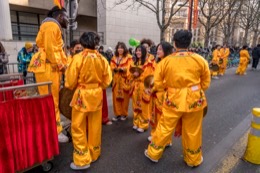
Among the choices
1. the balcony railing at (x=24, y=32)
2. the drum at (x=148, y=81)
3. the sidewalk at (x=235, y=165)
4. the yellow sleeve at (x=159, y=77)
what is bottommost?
the sidewalk at (x=235, y=165)

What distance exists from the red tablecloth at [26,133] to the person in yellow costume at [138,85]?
6.02 ft

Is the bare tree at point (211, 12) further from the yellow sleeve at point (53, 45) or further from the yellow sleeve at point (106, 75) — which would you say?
the yellow sleeve at point (106, 75)

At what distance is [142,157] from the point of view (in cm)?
323

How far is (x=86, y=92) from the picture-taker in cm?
271

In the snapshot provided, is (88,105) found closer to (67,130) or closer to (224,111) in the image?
(67,130)

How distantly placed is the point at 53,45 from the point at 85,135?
1.48m

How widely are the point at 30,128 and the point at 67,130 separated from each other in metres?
1.43

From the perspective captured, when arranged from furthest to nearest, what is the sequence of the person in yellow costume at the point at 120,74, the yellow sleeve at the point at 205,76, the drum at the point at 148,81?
the person in yellow costume at the point at 120,74
the drum at the point at 148,81
the yellow sleeve at the point at 205,76

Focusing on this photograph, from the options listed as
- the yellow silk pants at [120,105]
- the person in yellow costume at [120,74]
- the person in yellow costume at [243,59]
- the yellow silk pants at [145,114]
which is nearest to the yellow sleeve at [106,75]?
the yellow silk pants at [145,114]

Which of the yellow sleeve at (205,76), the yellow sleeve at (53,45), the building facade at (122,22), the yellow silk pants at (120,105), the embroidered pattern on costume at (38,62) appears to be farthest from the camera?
the building facade at (122,22)

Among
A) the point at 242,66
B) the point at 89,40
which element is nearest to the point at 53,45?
the point at 89,40

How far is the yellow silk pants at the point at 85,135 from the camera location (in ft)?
9.09

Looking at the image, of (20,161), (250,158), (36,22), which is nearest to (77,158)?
(20,161)

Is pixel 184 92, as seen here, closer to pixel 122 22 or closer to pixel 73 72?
pixel 73 72
